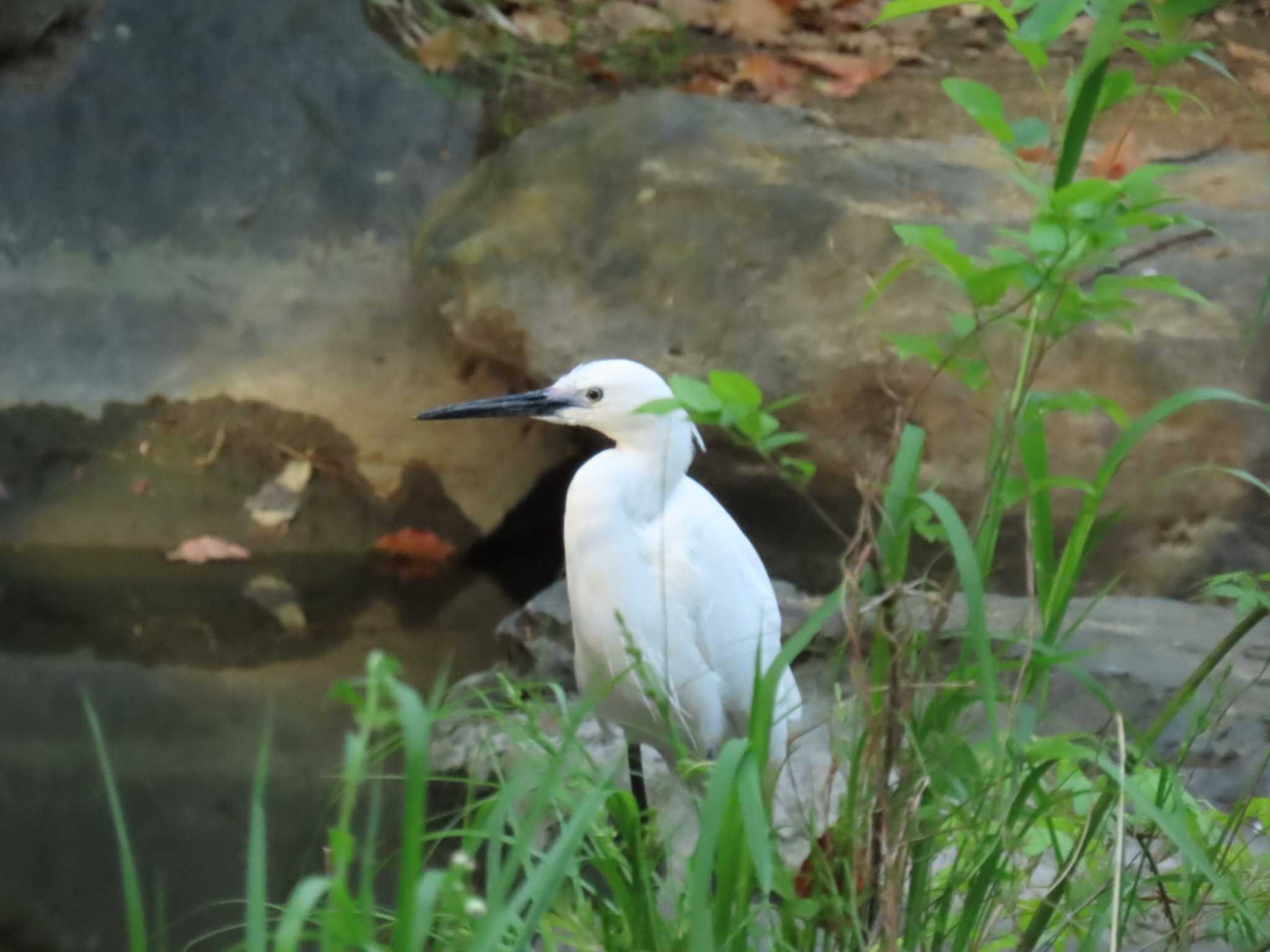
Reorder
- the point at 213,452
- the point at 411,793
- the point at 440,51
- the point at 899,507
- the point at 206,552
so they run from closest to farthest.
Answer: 1. the point at 411,793
2. the point at 899,507
3. the point at 206,552
4. the point at 213,452
5. the point at 440,51

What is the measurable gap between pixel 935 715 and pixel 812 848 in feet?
0.56

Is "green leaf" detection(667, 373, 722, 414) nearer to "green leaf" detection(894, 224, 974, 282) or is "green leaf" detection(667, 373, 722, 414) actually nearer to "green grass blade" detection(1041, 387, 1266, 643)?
"green leaf" detection(894, 224, 974, 282)

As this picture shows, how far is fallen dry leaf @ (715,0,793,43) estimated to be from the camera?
4.68 meters

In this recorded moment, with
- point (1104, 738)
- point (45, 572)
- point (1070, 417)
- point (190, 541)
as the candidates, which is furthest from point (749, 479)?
point (1104, 738)

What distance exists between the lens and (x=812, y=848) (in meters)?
1.22

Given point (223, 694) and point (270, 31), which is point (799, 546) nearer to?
point (223, 694)

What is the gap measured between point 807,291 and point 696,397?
7.98 ft

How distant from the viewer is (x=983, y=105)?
0.98m

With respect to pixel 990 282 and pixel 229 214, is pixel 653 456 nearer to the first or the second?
pixel 990 282

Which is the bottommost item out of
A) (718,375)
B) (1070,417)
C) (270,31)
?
(1070,417)

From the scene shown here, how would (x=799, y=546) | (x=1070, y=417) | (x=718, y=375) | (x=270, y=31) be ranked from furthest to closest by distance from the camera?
(x=270, y=31) → (x=799, y=546) → (x=1070, y=417) → (x=718, y=375)

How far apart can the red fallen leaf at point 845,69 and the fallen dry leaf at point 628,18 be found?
0.47 metres

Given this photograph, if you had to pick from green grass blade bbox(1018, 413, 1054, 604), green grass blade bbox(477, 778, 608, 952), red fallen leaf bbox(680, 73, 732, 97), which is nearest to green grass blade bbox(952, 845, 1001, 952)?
green grass blade bbox(1018, 413, 1054, 604)

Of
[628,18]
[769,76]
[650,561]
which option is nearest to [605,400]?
[650,561]
